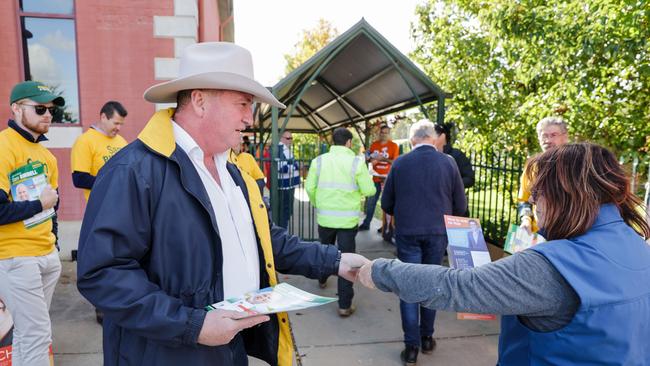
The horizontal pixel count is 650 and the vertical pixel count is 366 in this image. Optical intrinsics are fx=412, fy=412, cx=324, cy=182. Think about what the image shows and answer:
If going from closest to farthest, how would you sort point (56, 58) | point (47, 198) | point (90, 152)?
point (47, 198)
point (90, 152)
point (56, 58)

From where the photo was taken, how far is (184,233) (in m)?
1.53

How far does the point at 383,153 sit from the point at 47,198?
19.3 ft

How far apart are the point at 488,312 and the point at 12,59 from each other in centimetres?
672

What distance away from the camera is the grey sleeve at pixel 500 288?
1284 millimetres

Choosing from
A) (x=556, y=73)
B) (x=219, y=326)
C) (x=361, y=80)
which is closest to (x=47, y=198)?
(x=219, y=326)

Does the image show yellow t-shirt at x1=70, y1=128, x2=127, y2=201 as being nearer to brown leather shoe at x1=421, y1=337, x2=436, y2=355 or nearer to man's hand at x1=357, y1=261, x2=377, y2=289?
man's hand at x1=357, y1=261, x2=377, y2=289

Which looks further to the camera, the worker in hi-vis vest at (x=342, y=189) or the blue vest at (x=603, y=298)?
the worker in hi-vis vest at (x=342, y=189)

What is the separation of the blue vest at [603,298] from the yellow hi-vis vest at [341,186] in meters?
3.30

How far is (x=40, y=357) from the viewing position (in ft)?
8.61

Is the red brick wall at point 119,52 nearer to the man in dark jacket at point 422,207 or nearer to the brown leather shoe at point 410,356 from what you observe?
the man in dark jacket at point 422,207

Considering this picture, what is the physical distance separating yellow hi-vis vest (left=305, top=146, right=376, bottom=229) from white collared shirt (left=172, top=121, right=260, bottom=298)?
2.78 meters

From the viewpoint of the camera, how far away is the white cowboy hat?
5.38 ft

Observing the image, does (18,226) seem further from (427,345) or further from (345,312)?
(427,345)

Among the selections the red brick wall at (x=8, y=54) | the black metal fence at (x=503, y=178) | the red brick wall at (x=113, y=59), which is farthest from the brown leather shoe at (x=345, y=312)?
the red brick wall at (x=8, y=54)
